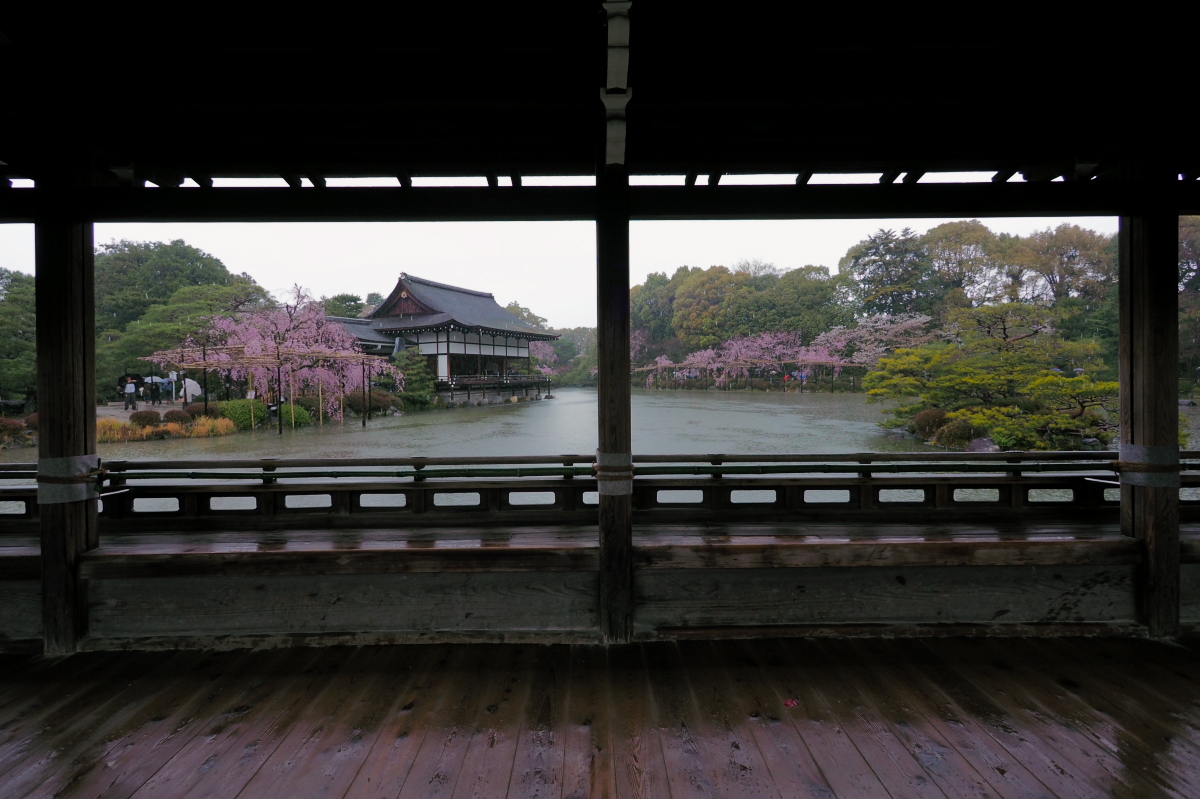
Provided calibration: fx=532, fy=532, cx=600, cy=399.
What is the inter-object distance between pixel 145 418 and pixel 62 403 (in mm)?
2613

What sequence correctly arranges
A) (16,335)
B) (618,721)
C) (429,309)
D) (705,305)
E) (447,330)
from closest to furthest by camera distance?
(618,721) < (16,335) < (705,305) < (429,309) < (447,330)

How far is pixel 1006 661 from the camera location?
2.37 meters

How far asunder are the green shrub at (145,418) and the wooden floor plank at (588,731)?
4.39 metres

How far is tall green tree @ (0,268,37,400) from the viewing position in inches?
173

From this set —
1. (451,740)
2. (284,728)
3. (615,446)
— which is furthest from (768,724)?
(284,728)

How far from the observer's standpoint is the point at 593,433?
526 cm

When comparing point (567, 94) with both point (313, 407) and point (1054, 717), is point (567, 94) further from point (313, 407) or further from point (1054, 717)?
point (313, 407)

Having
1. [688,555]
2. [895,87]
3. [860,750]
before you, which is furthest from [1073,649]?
[895,87]

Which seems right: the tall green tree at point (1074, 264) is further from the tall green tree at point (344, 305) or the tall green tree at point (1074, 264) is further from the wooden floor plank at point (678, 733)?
the tall green tree at point (344, 305)

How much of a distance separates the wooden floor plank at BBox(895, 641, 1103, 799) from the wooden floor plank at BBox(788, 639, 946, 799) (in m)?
0.23

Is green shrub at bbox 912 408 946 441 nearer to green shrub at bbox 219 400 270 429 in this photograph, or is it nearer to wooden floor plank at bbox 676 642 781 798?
wooden floor plank at bbox 676 642 781 798

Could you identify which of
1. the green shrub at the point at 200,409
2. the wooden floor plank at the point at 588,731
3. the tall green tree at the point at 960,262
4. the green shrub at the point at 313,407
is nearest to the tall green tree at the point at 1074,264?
the tall green tree at the point at 960,262

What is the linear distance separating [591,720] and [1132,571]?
9.15 ft

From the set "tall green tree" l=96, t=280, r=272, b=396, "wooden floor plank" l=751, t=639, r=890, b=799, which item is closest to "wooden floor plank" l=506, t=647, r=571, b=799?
"wooden floor plank" l=751, t=639, r=890, b=799
